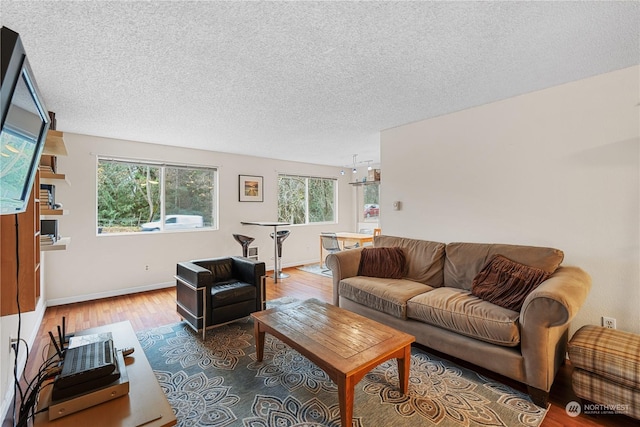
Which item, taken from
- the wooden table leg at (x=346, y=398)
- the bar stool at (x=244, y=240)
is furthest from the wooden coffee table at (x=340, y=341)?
the bar stool at (x=244, y=240)

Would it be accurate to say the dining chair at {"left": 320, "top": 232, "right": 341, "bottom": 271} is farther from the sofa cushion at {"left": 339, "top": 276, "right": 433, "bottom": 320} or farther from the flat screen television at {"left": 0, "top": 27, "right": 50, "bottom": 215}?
the flat screen television at {"left": 0, "top": 27, "right": 50, "bottom": 215}

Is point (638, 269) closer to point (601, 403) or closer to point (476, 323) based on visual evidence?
point (601, 403)

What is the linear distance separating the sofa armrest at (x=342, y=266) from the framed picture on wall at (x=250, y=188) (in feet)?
9.18

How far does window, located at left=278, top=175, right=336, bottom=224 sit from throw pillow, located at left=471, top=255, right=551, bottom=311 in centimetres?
430

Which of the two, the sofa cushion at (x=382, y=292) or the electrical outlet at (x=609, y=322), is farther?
the sofa cushion at (x=382, y=292)

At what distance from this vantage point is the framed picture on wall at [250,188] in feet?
17.9

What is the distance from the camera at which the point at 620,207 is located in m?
2.26

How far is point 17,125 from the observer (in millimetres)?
991

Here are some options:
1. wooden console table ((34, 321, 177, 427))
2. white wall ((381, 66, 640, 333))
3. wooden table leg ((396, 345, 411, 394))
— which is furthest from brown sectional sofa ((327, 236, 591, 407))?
wooden console table ((34, 321, 177, 427))

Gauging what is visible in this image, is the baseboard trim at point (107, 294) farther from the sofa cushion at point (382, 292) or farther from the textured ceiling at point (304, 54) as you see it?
the sofa cushion at point (382, 292)

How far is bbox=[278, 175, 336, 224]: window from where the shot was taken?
6215 millimetres

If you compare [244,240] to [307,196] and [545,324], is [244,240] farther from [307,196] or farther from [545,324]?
[545,324]

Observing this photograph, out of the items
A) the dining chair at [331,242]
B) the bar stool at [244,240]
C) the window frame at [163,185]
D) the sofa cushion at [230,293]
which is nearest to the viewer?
the sofa cushion at [230,293]

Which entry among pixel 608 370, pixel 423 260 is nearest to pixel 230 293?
pixel 423 260
